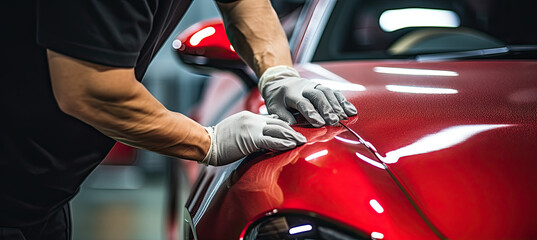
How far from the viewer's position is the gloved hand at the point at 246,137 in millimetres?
1130

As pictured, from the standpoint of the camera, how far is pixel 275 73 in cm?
151

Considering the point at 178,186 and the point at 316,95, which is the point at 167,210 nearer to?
the point at 178,186

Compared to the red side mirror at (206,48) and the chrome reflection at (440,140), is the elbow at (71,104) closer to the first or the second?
the chrome reflection at (440,140)

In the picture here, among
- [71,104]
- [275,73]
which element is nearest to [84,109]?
[71,104]

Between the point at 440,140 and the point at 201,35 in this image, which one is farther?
the point at 201,35

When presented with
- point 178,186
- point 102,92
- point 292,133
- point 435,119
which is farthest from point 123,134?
point 178,186

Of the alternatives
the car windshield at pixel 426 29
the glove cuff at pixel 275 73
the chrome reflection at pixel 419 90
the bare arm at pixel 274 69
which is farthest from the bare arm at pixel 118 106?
the car windshield at pixel 426 29

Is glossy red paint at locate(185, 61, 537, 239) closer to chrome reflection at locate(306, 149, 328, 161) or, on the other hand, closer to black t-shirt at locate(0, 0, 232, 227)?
chrome reflection at locate(306, 149, 328, 161)

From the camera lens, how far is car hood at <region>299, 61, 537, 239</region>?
934 millimetres

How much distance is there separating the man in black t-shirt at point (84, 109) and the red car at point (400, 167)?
67 millimetres

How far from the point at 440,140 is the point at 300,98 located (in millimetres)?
348

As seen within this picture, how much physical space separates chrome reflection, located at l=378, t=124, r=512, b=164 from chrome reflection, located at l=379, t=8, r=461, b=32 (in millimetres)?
832

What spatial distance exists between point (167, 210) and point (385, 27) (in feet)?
4.01

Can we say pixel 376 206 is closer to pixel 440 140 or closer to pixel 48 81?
pixel 440 140
